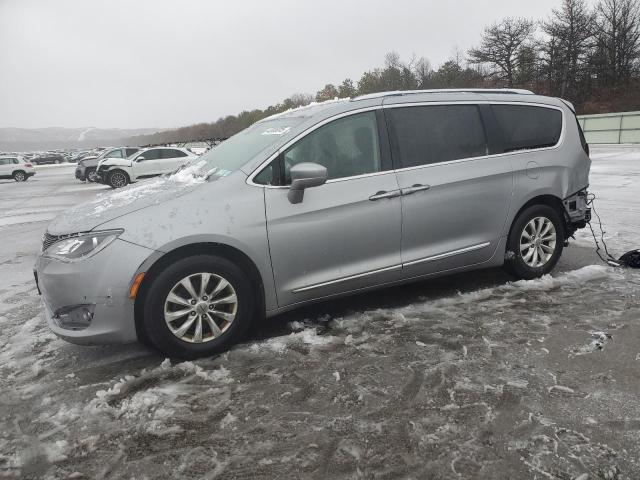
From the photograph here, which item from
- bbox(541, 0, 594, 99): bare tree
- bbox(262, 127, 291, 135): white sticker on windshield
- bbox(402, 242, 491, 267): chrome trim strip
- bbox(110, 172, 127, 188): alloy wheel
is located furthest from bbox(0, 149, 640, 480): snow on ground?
bbox(541, 0, 594, 99): bare tree

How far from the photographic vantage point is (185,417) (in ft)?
9.04

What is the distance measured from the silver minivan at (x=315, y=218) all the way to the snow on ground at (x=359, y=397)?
1.10ft

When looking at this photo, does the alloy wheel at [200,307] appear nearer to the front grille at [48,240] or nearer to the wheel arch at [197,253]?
the wheel arch at [197,253]

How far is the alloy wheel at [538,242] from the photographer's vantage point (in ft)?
15.2

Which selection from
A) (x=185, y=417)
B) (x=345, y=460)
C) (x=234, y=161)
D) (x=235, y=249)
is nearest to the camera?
(x=345, y=460)

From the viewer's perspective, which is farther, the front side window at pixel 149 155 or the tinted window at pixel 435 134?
the front side window at pixel 149 155

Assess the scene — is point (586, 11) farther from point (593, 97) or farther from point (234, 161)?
point (234, 161)

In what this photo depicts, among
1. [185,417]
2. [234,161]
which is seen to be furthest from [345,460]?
[234,161]

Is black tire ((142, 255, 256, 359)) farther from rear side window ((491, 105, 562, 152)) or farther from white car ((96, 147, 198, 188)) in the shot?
white car ((96, 147, 198, 188))

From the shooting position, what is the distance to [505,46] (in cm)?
5472

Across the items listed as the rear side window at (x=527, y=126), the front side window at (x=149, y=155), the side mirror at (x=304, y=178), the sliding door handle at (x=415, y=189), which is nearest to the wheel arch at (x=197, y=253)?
the side mirror at (x=304, y=178)

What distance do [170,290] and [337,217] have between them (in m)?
1.29

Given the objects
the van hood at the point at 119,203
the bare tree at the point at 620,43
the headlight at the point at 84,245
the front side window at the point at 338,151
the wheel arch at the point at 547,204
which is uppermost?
the bare tree at the point at 620,43

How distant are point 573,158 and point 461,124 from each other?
1307 millimetres
